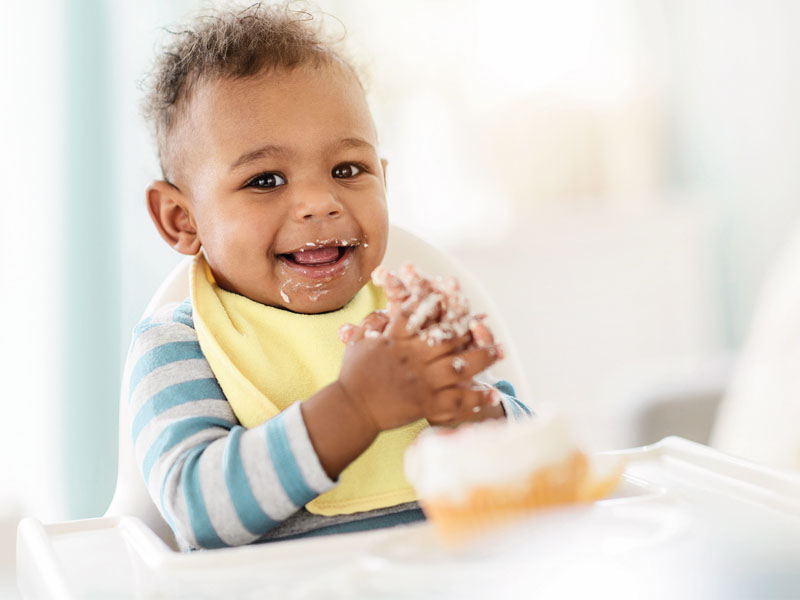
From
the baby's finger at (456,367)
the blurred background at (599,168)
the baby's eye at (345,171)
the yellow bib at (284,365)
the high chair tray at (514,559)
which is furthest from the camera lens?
the blurred background at (599,168)

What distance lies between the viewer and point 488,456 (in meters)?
0.57

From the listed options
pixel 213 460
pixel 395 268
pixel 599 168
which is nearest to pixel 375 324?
pixel 213 460

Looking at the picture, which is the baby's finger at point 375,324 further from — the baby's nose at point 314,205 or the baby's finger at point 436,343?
the baby's nose at point 314,205

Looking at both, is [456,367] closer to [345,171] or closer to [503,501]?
[503,501]

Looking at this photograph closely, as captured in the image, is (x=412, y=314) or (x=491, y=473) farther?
(x=412, y=314)

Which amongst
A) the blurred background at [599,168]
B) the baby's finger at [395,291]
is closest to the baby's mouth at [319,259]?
the baby's finger at [395,291]

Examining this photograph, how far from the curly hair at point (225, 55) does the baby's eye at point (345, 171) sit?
107 mm

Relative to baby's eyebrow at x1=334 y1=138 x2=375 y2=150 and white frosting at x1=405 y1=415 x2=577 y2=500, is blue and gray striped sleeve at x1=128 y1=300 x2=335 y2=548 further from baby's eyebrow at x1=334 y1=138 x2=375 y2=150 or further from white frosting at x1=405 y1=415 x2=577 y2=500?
baby's eyebrow at x1=334 y1=138 x2=375 y2=150

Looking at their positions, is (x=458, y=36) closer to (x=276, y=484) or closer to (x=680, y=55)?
(x=680, y=55)

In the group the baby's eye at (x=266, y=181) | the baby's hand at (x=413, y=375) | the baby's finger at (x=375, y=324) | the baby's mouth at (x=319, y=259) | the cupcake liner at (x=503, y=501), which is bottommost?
the cupcake liner at (x=503, y=501)

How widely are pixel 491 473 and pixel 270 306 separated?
46 centimetres

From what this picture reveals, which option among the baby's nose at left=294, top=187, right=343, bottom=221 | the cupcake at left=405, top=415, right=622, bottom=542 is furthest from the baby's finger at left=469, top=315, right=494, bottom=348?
the baby's nose at left=294, top=187, right=343, bottom=221

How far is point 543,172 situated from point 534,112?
0.20 meters

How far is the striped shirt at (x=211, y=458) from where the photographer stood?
734 millimetres
